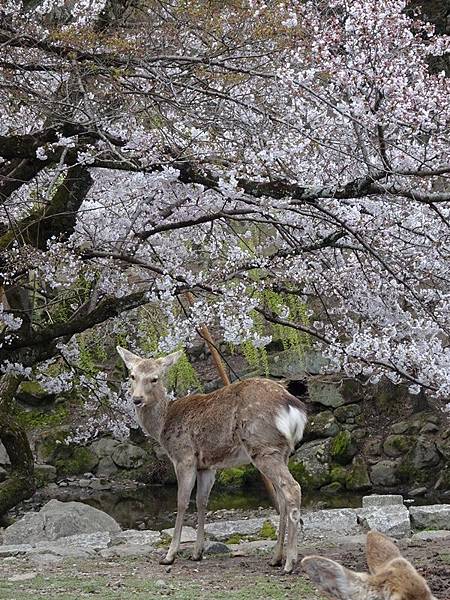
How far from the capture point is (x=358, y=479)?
1603cm

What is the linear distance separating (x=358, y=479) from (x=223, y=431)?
9.04m

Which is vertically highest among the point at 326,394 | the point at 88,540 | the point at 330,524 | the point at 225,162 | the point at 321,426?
the point at 326,394

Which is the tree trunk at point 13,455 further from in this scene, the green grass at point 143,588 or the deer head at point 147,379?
the green grass at point 143,588

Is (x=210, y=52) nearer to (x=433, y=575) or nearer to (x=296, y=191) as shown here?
(x=296, y=191)

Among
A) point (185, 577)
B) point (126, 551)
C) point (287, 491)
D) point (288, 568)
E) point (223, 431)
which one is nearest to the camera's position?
point (185, 577)

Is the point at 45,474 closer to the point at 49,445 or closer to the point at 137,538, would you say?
the point at 49,445

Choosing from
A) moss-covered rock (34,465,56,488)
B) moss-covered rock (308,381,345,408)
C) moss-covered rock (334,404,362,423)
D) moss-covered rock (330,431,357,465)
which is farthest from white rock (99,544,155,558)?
moss-covered rock (334,404,362,423)

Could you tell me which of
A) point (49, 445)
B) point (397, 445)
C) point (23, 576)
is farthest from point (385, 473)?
point (23, 576)

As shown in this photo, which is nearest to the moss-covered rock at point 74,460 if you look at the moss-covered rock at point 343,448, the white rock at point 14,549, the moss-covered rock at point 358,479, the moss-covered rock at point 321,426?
the moss-covered rock at point 321,426

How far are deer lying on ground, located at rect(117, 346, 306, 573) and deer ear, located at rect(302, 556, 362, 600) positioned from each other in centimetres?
→ 435

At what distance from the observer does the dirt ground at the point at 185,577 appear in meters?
5.78

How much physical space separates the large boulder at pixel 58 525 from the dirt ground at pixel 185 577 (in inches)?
66.7

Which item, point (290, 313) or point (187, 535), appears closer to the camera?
point (187, 535)

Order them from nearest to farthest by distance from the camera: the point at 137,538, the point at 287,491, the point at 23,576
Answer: the point at 23,576 → the point at 287,491 → the point at 137,538
